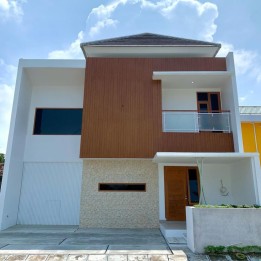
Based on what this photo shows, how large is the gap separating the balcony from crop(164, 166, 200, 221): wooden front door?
1.98 meters

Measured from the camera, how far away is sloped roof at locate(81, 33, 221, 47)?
1203 centimetres

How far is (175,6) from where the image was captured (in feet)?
31.8

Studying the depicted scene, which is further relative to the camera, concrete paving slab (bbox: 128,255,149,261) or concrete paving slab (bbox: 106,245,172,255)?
concrete paving slab (bbox: 106,245,172,255)

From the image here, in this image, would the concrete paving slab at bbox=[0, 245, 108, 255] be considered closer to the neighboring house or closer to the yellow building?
the neighboring house

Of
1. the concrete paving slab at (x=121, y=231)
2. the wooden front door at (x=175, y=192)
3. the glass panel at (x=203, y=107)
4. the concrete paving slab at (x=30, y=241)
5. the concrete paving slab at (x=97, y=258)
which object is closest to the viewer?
the concrete paving slab at (x=97, y=258)

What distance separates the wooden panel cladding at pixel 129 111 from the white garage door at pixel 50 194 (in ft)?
A: 6.94

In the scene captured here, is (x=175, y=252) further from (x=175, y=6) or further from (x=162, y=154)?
(x=175, y=6)

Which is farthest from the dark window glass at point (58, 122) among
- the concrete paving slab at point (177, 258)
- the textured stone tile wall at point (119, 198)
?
the concrete paving slab at point (177, 258)

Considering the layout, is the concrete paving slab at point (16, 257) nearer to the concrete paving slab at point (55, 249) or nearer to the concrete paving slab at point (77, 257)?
the concrete paving slab at point (55, 249)

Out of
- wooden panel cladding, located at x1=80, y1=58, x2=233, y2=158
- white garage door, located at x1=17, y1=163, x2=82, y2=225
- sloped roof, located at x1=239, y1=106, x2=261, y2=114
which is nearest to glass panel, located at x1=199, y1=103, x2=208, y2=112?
wooden panel cladding, located at x1=80, y1=58, x2=233, y2=158

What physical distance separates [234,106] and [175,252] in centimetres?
668

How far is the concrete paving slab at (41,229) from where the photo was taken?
9289 mm

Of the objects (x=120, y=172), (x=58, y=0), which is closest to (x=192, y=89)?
(x=120, y=172)

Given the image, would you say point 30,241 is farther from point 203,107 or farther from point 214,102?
point 214,102
